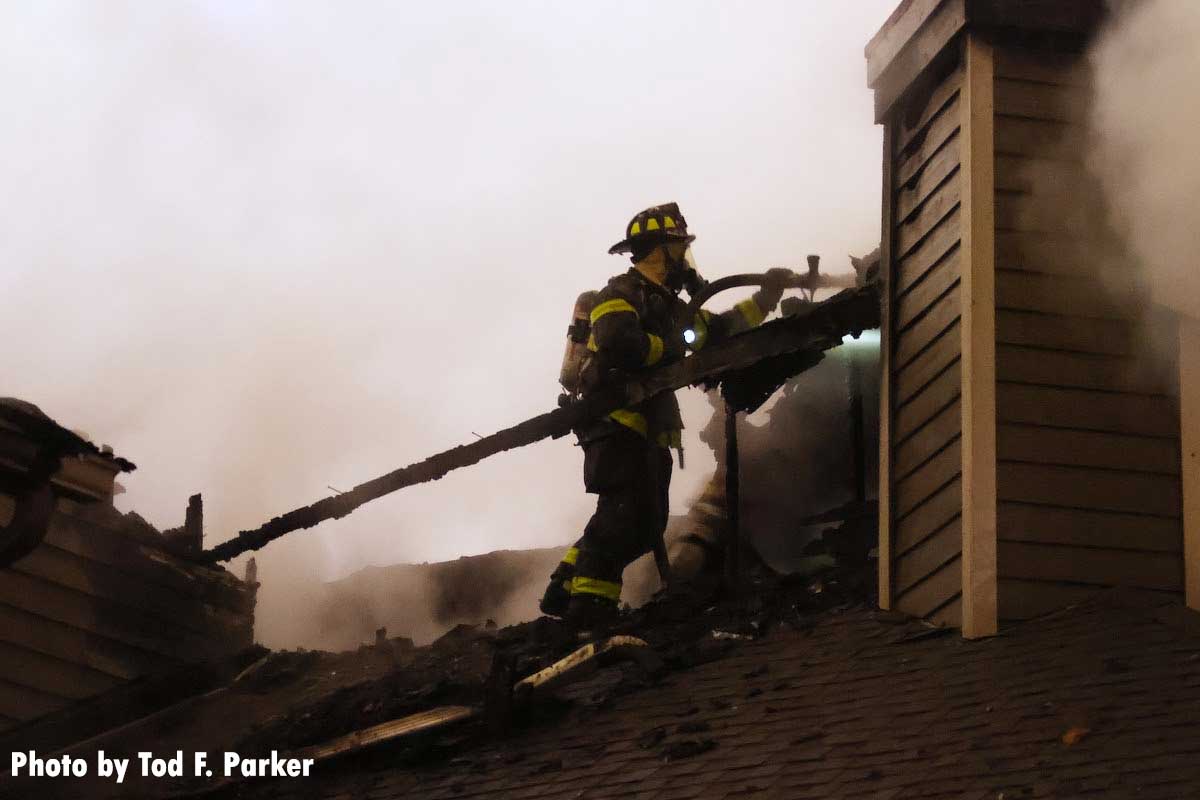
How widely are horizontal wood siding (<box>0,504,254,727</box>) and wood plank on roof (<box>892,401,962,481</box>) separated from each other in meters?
4.52

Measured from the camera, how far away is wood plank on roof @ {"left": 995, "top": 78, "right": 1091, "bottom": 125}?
23.1 ft

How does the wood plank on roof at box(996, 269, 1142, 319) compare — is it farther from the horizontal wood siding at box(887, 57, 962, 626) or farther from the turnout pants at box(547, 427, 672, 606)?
the turnout pants at box(547, 427, 672, 606)

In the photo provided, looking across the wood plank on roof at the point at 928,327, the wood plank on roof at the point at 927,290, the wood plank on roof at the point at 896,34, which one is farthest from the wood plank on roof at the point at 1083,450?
the wood plank on roof at the point at 896,34

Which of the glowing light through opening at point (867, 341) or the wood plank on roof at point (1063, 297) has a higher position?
the glowing light through opening at point (867, 341)

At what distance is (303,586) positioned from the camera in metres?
13.3

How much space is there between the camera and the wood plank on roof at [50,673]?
356 inches

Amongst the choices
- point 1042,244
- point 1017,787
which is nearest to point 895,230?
point 1042,244

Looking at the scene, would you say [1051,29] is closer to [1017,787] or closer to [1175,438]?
[1175,438]

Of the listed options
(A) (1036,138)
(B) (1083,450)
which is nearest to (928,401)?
(B) (1083,450)

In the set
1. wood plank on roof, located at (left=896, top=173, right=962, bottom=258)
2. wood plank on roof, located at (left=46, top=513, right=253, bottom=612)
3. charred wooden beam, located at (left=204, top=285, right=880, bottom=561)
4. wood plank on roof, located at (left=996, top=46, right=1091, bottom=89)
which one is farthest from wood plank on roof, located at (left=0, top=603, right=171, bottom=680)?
wood plank on roof, located at (left=996, top=46, right=1091, bottom=89)

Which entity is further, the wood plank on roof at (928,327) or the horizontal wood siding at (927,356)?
the wood plank on roof at (928,327)

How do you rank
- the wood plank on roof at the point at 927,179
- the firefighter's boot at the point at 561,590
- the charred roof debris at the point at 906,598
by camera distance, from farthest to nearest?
the firefighter's boot at the point at 561,590, the wood plank on roof at the point at 927,179, the charred roof debris at the point at 906,598

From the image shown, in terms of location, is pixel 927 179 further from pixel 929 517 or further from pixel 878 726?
pixel 878 726

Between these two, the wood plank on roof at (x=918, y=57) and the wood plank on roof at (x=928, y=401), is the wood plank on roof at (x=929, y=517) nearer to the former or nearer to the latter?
the wood plank on roof at (x=928, y=401)
